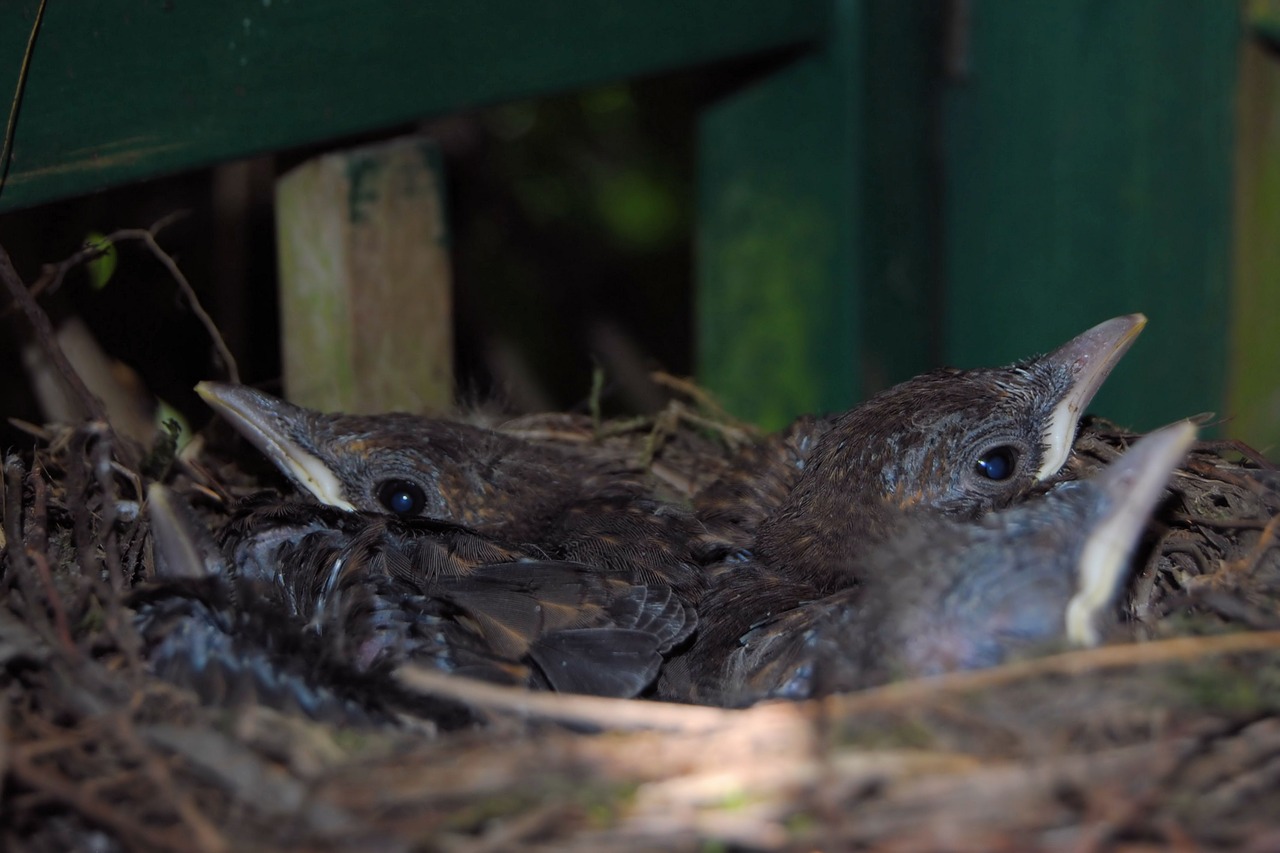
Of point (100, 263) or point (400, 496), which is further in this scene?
point (400, 496)

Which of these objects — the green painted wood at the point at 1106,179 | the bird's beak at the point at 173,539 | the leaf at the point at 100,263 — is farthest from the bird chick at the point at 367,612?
the green painted wood at the point at 1106,179

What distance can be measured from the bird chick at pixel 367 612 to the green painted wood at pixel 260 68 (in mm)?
573

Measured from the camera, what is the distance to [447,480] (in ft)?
7.63

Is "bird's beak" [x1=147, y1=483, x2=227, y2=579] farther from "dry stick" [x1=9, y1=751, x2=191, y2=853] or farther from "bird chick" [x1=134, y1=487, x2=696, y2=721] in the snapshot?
"dry stick" [x1=9, y1=751, x2=191, y2=853]

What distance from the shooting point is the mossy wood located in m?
2.43

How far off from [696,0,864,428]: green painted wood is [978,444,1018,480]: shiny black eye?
1.28 meters

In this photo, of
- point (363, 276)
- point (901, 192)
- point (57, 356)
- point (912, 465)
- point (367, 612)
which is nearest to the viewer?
point (367, 612)

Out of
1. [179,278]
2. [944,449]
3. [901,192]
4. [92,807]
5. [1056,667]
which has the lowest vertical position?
[92,807]

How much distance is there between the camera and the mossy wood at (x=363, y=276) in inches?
95.5

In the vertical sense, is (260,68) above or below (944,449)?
above

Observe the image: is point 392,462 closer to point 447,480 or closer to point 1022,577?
point 447,480

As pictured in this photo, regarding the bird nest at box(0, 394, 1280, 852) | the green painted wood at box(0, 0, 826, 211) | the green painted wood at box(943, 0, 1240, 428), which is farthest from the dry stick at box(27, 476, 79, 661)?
the green painted wood at box(943, 0, 1240, 428)

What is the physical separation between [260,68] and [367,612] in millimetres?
963

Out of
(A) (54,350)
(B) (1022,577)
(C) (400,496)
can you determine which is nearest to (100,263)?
(A) (54,350)
